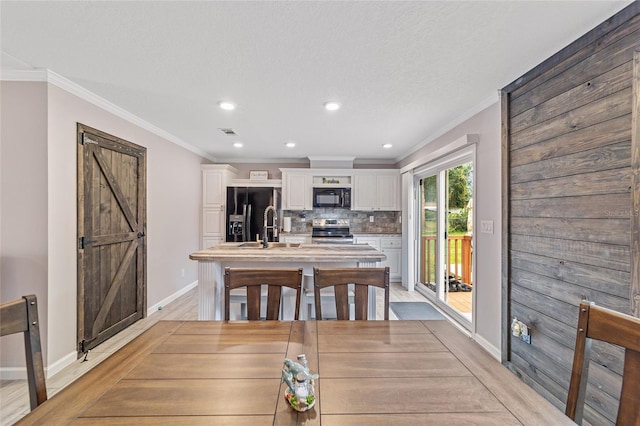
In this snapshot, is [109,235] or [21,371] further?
[109,235]

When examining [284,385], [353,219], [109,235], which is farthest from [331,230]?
[284,385]

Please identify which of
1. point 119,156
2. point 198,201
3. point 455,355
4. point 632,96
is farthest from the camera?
point 198,201

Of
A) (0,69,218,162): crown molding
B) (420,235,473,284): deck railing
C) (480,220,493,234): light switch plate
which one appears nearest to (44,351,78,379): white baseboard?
(0,69,218,162): crown molding

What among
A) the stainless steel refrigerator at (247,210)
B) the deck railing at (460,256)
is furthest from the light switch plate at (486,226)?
the stainless steel refrigerator at (247,210)

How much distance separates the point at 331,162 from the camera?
232 inches

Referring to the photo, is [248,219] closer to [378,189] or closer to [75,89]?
[378,189]

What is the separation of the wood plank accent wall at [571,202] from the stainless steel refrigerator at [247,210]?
3.94 m

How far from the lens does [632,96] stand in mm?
1521

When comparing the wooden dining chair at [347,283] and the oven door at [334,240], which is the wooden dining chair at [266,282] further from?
the oven door at [334,240]

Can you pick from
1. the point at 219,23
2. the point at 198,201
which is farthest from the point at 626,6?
the point at 198,201

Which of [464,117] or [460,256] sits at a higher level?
[464,117]

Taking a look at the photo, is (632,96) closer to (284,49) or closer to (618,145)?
(618,145)

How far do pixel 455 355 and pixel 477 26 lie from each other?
5.84 feet

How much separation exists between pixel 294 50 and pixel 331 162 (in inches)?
156
